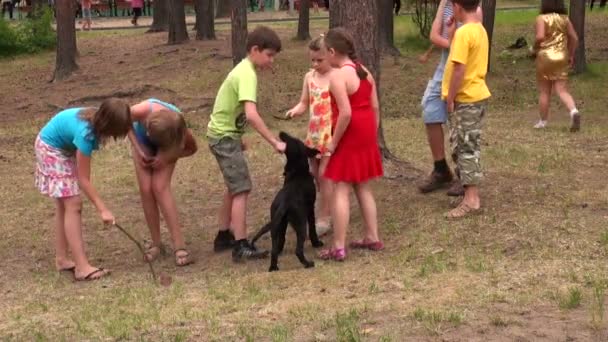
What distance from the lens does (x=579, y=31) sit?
55.4 feet

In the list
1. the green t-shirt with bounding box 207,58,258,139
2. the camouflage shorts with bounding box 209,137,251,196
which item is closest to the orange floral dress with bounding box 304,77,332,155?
the green t-shirt with bounding box 207,58,258,139

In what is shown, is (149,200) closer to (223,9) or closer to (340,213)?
(340,213)

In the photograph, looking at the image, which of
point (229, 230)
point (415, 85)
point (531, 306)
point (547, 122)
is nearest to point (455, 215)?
point (229, 230)

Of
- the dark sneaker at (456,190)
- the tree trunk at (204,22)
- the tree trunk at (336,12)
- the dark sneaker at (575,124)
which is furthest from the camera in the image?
the tree trunk at (204,22)

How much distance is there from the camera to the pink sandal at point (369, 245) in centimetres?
676

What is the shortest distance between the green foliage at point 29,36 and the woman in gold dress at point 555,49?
14.8 metres

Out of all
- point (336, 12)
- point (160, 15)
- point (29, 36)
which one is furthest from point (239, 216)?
point (160, 15)

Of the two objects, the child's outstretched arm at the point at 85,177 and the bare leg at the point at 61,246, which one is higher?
the child's outstretched arm at the point at 85,177

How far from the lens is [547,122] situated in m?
12.8

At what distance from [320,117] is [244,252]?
3.58 feet

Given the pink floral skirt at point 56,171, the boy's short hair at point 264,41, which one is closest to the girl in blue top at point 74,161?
the pink floral skirt at point 56,171

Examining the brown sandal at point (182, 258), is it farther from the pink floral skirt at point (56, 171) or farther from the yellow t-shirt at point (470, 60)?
the yellow t-shirt at point (470, 60)

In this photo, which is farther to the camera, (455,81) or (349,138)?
(455,81)

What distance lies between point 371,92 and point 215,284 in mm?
1669
